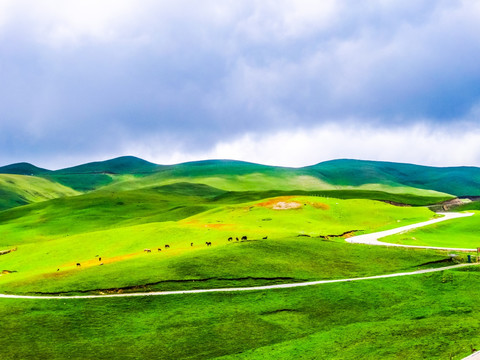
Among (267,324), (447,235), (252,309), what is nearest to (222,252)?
(252,309)

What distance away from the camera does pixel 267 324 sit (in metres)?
42.3

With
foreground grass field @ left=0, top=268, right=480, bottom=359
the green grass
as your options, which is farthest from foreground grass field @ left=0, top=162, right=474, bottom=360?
the green grass

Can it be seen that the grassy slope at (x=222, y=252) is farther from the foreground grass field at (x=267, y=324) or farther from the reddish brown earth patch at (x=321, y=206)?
the foreground grass field at (x=267, y=324)

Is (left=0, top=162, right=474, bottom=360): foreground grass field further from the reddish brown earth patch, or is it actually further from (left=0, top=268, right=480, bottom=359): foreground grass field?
the reddish brown earth patch

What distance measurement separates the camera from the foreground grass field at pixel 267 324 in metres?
34.7

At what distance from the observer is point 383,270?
5591cm

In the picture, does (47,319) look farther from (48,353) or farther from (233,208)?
(233,208)

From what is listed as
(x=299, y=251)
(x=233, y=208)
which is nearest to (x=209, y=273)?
(x=299, y=251)

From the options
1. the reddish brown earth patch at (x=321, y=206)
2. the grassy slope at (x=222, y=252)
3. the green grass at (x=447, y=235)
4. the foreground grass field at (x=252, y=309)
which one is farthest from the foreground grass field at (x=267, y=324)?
the reddish brown earth patch at (x=321, y=206)

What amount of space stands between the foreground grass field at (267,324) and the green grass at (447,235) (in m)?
22.0

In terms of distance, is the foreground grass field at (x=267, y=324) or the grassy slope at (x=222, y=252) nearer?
the foreground grass field at (x=267, y=324)

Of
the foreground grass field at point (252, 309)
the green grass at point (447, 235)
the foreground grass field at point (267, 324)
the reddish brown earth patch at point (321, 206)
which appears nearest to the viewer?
the foreground grass field at point (267, 324)

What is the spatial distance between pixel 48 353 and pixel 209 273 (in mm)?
20515

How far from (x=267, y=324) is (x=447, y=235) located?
2136 inches
